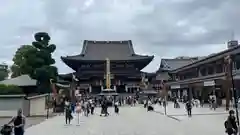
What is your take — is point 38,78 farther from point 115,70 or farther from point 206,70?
point 115,70

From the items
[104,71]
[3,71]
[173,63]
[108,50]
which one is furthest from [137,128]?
[3,71]

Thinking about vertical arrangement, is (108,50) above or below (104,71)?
above

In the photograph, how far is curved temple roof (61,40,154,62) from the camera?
74.0 m

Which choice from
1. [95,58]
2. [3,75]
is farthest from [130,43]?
[3,75]

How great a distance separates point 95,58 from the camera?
7462cm

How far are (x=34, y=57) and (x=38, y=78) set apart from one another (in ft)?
10.9

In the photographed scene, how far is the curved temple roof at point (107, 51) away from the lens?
73956mm

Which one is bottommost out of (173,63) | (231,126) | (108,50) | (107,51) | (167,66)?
(231,126)

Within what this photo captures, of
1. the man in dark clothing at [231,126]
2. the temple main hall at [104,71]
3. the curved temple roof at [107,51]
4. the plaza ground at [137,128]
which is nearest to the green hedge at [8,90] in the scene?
the plaza ground at [137,128]

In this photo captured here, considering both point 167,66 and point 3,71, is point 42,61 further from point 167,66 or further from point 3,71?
point 167,66

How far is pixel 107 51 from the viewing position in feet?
258

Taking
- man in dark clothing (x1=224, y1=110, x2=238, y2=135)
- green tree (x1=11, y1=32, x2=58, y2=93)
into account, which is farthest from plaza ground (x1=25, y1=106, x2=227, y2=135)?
green tree (x1=11, y1=32, x2=58, y2=93)

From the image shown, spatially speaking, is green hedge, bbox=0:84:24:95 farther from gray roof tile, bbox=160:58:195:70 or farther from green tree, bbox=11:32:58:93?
gray roof tile, bbox=160:58:195:70

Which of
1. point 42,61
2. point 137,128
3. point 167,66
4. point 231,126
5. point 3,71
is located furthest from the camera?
point 167,66
